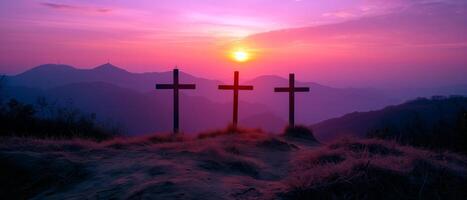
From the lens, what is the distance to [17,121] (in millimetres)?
17250

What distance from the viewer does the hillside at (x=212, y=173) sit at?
7.12 metres

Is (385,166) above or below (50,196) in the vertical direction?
above

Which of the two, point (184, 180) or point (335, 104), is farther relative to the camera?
point (335, 104)

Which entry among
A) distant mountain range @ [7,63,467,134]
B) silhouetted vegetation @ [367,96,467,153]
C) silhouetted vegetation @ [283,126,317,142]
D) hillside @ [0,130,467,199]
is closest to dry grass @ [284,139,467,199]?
hillside @ [0,130,467,199]

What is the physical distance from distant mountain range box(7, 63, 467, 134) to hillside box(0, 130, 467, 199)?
25.6 m

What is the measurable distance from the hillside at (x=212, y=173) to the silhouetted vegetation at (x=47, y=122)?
446cm

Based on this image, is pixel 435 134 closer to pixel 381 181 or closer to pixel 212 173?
pixel 212 173

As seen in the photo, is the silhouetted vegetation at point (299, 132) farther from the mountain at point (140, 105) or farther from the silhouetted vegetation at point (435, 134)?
the mountain at point (140, 105)

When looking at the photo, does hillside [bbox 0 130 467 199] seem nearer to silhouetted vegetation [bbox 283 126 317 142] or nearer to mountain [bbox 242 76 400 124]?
silhouetted vegetation [bbox 283 126 317 142]

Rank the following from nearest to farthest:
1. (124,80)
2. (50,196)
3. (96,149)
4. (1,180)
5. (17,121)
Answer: (50,196) → (1,180) → (96,149) → (17,121) → (124,80)

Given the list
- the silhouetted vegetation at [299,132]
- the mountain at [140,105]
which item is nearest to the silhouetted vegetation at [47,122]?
the silhouetted vegetation at [299,132]

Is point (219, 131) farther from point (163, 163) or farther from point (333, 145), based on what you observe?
point (163, 163)

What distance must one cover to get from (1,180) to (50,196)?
1708 mm

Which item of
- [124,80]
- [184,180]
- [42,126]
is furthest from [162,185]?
[124,80]
